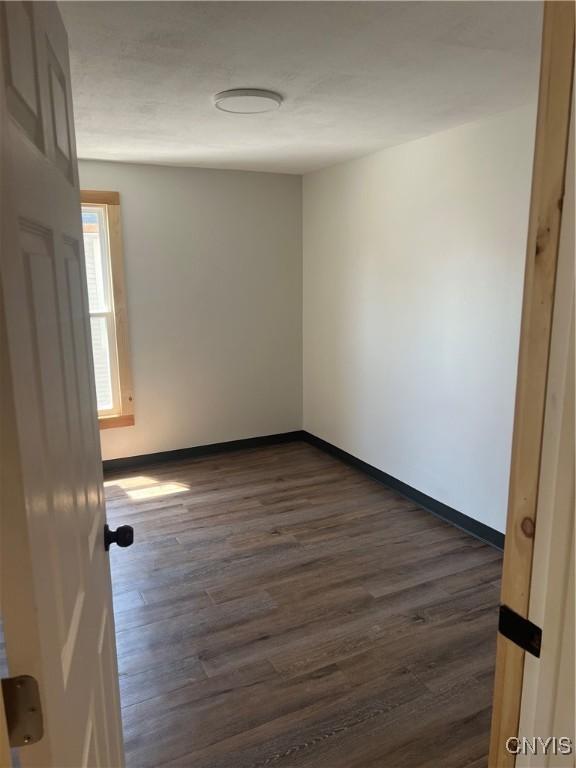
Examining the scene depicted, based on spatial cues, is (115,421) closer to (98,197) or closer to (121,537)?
(98,197)

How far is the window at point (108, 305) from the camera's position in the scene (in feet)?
13.2

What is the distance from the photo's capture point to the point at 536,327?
2.93ft

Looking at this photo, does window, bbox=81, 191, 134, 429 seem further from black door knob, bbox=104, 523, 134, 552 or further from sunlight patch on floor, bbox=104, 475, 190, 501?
black door knob, bbox=104, 523, 134, 552

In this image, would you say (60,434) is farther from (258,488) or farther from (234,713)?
(258,488)

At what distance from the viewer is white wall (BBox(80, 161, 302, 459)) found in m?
4.16

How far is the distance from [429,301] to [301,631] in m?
2.09

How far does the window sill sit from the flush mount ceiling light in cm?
257

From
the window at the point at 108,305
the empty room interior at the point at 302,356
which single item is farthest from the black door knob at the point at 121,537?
the window at the point at 108,305

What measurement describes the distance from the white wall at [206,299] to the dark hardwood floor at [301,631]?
3.03ft

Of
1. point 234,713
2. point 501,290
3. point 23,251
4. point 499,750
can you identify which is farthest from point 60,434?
point 501,290

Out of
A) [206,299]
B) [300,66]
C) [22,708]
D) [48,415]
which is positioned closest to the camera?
[22,708]

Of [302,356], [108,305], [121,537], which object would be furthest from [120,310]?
[121,537]

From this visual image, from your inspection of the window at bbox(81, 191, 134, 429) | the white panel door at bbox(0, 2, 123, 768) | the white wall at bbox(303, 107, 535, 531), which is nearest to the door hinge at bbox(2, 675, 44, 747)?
the white panel door at bbox(0, 2, 123, 768)

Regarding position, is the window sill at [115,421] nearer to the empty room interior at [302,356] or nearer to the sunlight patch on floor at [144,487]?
the empty room interior at [302,356]
